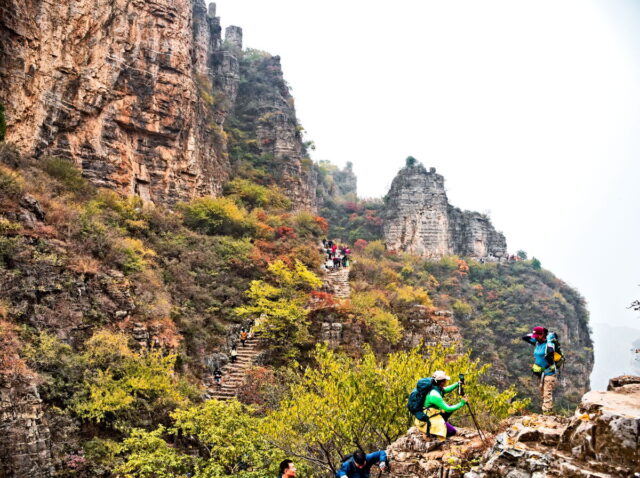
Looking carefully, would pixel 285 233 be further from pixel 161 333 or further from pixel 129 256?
pixel 161 333

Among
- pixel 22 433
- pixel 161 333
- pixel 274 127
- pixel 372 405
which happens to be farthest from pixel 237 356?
pixel 274 127

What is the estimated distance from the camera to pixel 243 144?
138 feet

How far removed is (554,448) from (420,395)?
177 centimetres

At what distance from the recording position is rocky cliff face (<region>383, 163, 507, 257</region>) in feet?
174

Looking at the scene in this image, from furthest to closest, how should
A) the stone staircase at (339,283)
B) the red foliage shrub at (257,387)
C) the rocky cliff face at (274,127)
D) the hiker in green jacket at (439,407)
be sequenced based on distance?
the rocky cliff face at (274,127)
the stone staircase at (339,283)
the red foliage shrub at (257,387)
the hiker in green jacket at (439,407)

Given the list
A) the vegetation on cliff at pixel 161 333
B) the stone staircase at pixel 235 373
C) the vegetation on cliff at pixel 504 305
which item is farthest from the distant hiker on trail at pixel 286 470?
the vegetation on cliff at pixel 504 305

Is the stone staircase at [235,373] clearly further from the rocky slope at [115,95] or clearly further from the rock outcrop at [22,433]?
the rocky slope at [115,95]

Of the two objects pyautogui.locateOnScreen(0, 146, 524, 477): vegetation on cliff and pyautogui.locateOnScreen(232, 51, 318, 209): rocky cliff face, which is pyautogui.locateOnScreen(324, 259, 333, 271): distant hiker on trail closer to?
pyautogui.locateOnScreen(0, 146, 524, 477): vegetation on cliff

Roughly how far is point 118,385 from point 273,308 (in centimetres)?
845

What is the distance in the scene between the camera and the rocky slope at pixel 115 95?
20484 millimetres

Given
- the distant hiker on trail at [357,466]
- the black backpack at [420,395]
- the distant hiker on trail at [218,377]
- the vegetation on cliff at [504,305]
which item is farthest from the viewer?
the vegetation on cliff at [504,305]

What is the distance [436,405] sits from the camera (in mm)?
5598

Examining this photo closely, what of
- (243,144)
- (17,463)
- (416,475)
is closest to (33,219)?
(17,463)

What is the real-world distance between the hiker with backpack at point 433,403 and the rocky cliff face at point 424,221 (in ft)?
158
